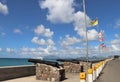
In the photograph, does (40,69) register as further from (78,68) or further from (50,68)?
(78,68)

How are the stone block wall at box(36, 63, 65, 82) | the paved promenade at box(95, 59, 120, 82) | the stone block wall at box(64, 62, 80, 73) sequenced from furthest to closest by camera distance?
the stone block wall at box(64, 62, 80, 73) → the stone block wall at box(36, 63, 65, 82) → the paved promenade at box(95, 59, 120, 82)

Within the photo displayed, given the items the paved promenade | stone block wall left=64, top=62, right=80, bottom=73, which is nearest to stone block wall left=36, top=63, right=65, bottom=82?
the paved promenade

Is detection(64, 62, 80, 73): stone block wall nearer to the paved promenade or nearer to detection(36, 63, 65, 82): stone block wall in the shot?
the paved promenade

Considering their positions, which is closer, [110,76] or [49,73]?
[49,73]

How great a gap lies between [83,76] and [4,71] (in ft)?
31.7

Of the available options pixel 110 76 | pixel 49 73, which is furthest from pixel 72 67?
pixel 49 73

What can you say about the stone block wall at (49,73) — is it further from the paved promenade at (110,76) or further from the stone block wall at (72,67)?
the stone block wall at (72,67)

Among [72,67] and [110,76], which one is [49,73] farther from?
[72,67]

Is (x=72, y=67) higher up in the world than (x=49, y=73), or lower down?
higher up

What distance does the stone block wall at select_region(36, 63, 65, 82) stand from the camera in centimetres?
2145

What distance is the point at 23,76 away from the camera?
23.8 meters

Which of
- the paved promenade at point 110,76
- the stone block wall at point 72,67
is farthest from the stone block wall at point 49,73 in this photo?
the stone block wall at point 72,67

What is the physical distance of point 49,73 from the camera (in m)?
21.7

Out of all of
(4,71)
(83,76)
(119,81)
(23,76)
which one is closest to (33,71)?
(23,76)
